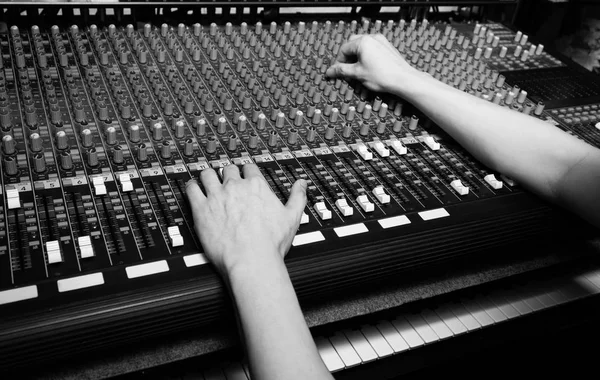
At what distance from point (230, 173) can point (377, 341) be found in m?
0.59

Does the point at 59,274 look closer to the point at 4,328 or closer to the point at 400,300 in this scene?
the point at 4,328

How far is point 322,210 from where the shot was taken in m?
1.11

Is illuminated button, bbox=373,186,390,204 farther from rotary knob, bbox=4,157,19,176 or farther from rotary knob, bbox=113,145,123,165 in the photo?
rotary knob, bbox=4,157,19,176

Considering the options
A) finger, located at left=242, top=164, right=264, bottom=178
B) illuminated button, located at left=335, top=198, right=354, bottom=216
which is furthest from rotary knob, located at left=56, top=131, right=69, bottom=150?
illuminated button, located at left=335, top=198, right=354, bottom=216

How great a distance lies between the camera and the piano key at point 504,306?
145 cm

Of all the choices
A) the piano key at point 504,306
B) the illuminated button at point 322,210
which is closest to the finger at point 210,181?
the illuminated button at point 322,210

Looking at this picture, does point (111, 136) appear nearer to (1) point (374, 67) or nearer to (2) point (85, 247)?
(2) point (85, 247)

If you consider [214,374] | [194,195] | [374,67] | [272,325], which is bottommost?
[214,374]

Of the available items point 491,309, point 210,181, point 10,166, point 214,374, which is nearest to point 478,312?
point 491,309

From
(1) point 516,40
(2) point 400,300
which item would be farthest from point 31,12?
(1) point 516,40

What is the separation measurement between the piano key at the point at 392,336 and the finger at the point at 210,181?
61 centimetres

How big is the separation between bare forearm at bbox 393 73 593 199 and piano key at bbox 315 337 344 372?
64 cm

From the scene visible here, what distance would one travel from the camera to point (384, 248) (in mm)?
1108

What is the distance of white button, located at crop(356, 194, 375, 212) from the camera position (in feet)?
3.73
